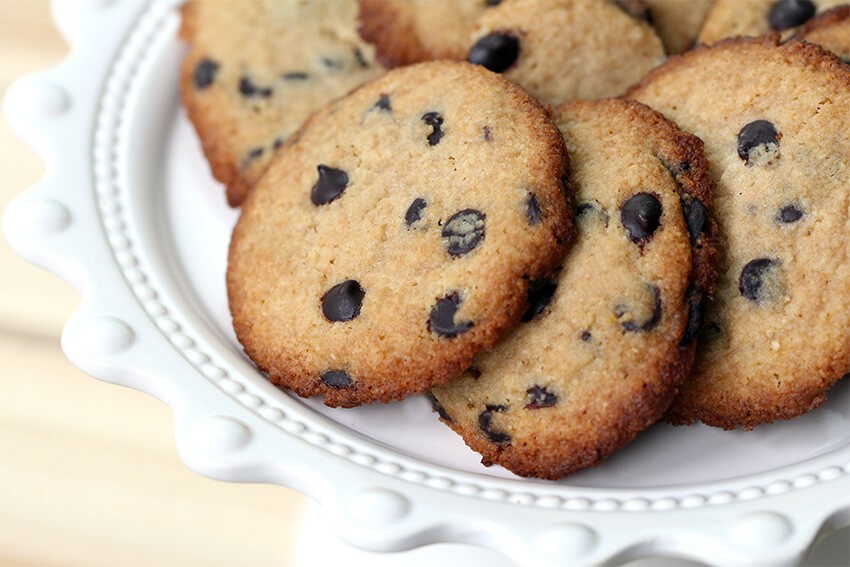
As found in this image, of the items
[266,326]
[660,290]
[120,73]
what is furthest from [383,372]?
[120,73]

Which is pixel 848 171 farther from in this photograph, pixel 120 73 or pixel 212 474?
pixel 120 73

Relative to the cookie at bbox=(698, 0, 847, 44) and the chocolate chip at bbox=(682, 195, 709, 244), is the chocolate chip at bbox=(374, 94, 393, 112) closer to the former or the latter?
the chocolate chip at bbox=(682, 195, 709, 244)

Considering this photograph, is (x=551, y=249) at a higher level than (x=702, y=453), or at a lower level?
higher

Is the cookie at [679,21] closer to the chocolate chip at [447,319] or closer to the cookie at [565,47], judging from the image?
the cookie at [565,47]

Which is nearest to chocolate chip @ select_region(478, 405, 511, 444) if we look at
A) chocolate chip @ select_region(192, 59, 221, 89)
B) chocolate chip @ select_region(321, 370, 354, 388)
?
chocolate chip @ select_region(321, 370, 354, 388)

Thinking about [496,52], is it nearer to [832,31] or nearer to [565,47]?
[565,47]

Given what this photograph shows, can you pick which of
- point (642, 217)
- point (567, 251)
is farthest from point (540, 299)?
point (642, 217)
